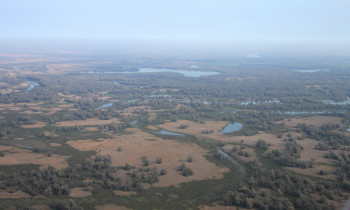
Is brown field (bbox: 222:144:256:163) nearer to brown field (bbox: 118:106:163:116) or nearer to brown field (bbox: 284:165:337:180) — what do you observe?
brown field (bbox: 284:165:337:180)

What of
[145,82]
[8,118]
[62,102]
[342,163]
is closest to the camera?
[342,163]

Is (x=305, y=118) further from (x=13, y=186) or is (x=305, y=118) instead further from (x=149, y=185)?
(x=13, y=186)

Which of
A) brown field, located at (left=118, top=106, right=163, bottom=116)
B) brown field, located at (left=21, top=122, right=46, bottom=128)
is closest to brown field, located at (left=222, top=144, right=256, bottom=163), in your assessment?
brown field, located at (left=118, top=106, right=163, bottom=116)

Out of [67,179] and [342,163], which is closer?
[67,179]

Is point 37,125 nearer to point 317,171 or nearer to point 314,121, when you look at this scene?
point 317,171

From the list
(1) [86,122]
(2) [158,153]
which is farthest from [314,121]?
(1) [86,122]

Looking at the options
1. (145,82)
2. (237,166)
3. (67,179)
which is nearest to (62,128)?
(67,179)
